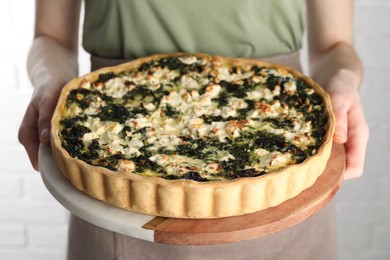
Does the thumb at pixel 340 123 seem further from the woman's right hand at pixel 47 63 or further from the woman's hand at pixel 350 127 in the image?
the woman's right hand at pixel 47 63

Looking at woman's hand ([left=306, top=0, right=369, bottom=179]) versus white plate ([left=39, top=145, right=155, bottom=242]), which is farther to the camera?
woman's hand ([left=306, top=0, right=369, bottom=179])

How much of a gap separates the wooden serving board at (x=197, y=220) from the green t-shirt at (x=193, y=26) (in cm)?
57

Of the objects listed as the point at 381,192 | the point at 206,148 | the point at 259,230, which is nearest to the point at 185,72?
the point at 206,148

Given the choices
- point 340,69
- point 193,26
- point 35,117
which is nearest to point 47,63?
point 35,117

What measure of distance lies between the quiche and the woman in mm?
66

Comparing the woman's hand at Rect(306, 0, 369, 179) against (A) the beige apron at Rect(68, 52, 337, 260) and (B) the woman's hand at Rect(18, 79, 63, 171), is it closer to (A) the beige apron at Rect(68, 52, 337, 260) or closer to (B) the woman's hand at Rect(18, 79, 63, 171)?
(A) the beige apron at Rect(68, 52, 337, 260)

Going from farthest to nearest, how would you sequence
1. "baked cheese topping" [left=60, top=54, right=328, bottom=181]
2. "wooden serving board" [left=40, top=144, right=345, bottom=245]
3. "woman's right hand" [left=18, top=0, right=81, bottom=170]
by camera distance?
"woman's right hand" [left=18, top=0, right=81, bottom=170], "baked cheese topping" [left=60, top=54, right=328, bottom=181], "wooden serving board" [left=40, top=144, right=345, bottom=245]

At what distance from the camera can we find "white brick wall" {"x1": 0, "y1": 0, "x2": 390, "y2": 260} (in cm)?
284

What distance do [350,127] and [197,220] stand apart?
532mm

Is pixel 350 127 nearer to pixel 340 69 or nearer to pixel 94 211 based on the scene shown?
pixel 340 69

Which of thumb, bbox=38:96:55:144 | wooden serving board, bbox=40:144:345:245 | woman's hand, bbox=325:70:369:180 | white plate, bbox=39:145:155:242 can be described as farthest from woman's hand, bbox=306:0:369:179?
thumb, bbox=38:96:55:144

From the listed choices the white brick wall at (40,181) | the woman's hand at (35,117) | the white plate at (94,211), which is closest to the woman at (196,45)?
the woman's hand at (35,117)

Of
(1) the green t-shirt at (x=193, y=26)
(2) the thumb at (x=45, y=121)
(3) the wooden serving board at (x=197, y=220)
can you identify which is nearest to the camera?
(3) the wooden serving board at (x=197, y=220)

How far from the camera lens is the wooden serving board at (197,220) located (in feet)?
4.44
